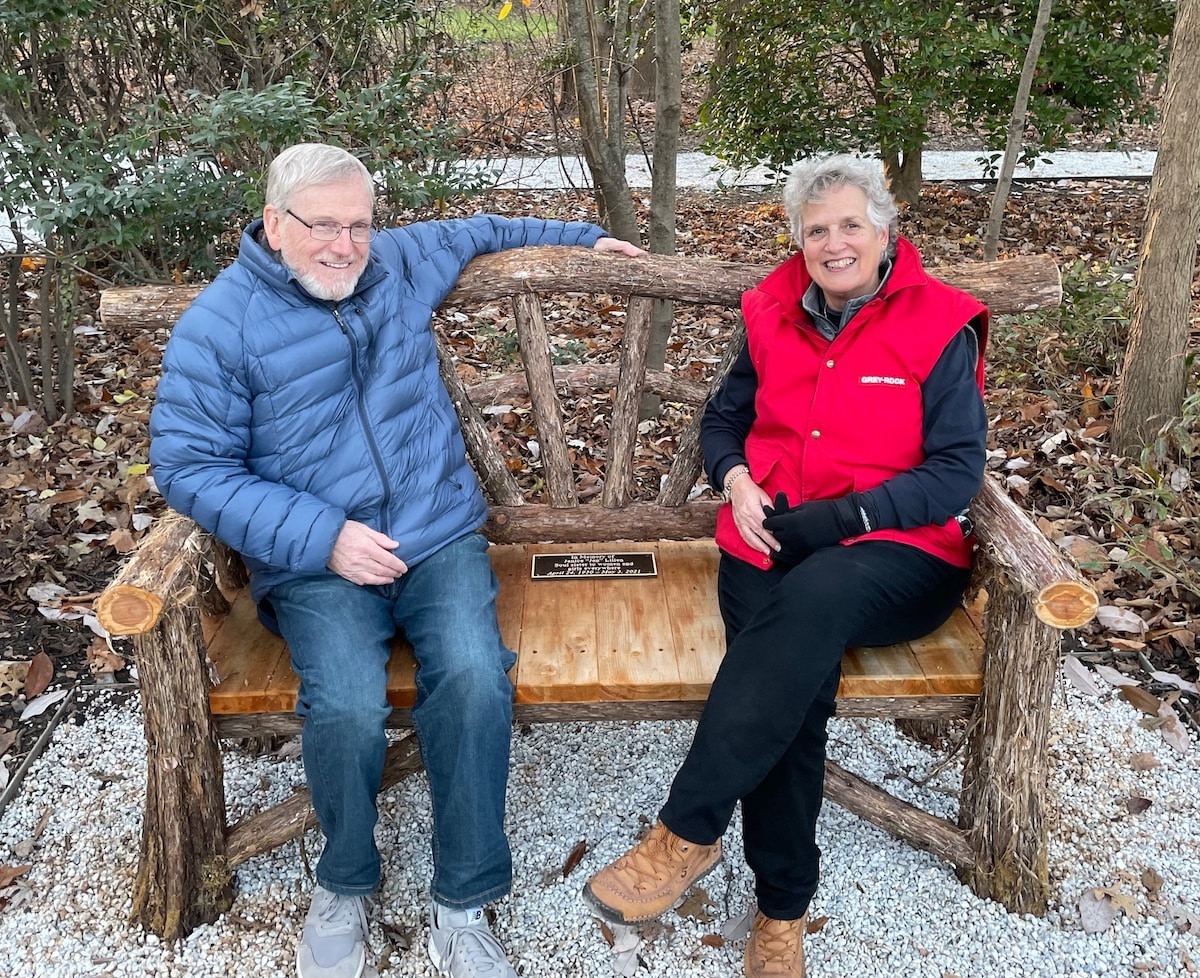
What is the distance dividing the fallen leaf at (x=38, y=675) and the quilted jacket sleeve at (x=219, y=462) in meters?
1.55

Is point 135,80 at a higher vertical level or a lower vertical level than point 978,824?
higher

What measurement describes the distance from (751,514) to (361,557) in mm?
969

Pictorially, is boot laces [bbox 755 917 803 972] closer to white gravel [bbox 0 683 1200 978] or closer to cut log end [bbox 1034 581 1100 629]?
white gravel [bbox 0 683 1200 978]

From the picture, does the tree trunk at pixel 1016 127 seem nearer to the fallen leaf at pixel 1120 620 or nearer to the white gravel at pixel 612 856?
the fallen leaf at pixel 1120 620

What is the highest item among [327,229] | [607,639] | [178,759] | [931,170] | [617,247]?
[327,229]

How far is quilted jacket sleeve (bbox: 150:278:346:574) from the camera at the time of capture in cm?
239

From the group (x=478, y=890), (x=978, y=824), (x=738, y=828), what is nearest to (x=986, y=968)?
(x=978, y=824)

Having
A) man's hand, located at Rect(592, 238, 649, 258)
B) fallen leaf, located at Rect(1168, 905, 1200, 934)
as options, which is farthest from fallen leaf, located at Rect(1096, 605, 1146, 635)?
man's hand, located at Rect(592, 238, 649, 258)

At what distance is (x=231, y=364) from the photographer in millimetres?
2453

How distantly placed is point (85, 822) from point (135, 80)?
337cm

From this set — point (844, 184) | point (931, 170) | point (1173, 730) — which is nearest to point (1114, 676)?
point (1173, 730)

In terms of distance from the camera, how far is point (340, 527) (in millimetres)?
2461

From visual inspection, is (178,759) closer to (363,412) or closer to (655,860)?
(363,412)

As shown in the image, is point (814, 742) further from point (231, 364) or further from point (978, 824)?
point (231, 364)
